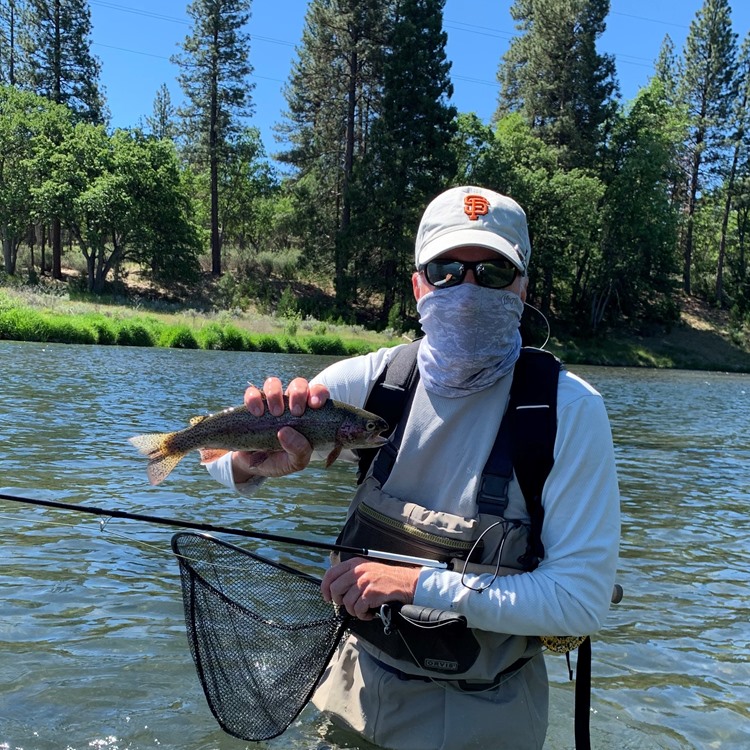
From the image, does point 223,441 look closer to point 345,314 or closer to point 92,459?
point 92,459

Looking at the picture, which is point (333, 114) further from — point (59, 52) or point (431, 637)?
point (431, 637)

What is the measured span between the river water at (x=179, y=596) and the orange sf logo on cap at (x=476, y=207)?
2214 millimetres

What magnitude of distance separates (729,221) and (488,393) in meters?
75.4

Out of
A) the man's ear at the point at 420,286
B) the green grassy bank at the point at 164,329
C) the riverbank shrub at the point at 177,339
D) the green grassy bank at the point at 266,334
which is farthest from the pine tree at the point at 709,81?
the man's ear at the point at 420,286

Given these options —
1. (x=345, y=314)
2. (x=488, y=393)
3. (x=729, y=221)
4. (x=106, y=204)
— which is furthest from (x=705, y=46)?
(x=488, y=393)

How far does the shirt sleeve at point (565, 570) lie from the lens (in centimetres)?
268

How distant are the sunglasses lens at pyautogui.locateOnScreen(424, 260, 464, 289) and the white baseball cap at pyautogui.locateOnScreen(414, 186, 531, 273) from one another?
4 centimetres

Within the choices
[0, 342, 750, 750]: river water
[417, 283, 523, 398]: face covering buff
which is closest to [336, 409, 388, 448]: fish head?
[417, 283, 523, 398]: face covering buff

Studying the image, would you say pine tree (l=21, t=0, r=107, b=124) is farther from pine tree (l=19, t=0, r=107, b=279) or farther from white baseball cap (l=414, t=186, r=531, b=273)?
white baseball cap (l=414, t=186, r=531, b=273)

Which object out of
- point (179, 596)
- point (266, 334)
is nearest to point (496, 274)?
point (179, 596)

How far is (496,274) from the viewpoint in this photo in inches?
123

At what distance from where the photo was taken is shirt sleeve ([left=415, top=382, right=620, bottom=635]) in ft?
8.80

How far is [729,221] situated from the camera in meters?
70.2

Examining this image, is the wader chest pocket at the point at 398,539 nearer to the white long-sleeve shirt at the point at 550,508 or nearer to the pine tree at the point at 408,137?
the white long-sleeve shirt at the point at 550,508
